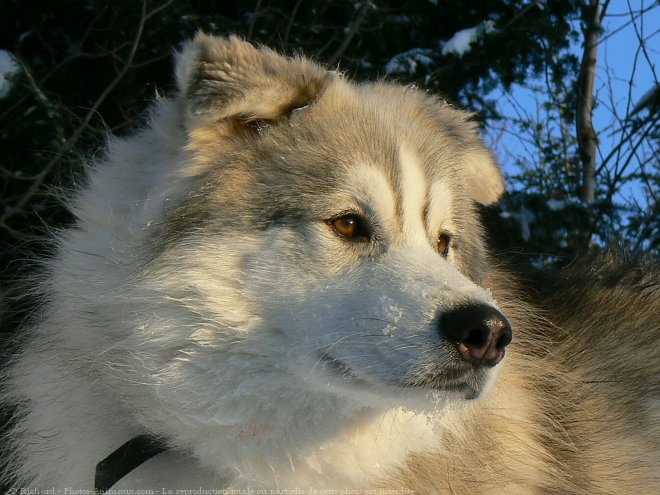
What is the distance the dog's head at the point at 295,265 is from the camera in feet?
7.32

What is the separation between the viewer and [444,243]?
2.90 meters

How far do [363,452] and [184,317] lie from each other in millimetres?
692

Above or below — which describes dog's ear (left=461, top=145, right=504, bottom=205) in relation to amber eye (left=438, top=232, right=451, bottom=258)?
above

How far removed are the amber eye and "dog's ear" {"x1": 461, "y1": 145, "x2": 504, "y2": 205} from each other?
1.27 ft

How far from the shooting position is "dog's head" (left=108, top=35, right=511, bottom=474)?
2.23 metres

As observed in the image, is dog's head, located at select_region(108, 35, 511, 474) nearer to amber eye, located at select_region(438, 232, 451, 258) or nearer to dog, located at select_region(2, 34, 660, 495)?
dog, located at select_region(2, 34, 660, 495)

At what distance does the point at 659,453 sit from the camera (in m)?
3.14

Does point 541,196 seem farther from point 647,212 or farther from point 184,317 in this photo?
point 184,317

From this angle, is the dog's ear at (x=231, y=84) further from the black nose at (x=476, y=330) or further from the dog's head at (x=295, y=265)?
the black nose at (x=476, y=330)

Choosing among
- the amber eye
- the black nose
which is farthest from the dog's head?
the amber eye

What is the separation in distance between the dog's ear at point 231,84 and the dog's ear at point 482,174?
85 centimetres

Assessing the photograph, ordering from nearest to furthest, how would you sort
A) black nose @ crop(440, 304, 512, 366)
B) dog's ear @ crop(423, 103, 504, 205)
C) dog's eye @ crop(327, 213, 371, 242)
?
black nose @ crop(440, 304, 512, 366)
dog's eye @ crop(327, 213, 371, 242)
dog's ear @ crop(423, 103, 504, 205)

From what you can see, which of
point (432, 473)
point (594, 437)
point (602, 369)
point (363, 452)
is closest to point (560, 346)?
point (602, 369)

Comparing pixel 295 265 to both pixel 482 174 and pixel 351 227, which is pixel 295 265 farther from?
pixel 482 174
